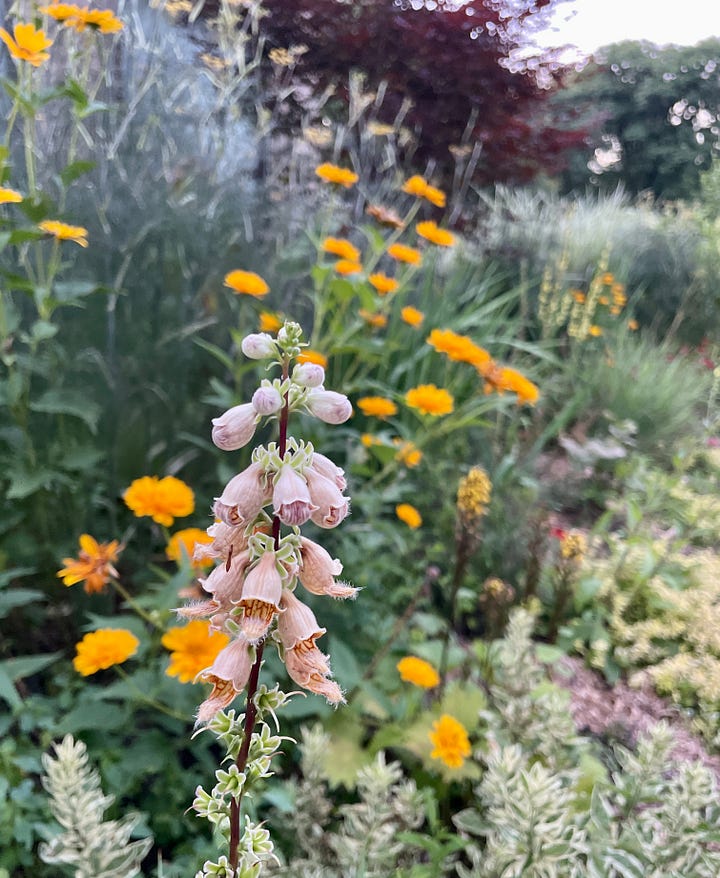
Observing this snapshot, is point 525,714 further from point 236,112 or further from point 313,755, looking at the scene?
point 236,112

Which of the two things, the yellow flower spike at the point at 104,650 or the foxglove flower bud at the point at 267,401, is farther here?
the yellow flower spike at the point at 104,650

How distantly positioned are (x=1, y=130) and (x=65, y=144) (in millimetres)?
213

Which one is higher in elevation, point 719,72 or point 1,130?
point 719,72

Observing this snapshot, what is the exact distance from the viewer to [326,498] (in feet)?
1.88

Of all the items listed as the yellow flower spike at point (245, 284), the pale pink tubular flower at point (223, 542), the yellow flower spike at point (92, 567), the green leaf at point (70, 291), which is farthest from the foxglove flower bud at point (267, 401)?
the yellow flower spike at point (245, 284)

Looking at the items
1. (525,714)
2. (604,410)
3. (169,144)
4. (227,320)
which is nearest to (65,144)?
(169,144)

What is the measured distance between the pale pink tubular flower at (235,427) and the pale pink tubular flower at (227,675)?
0.18 m

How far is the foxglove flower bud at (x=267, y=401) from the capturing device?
542 mm

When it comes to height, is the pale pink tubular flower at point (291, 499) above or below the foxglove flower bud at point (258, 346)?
below

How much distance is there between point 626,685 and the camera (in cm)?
218

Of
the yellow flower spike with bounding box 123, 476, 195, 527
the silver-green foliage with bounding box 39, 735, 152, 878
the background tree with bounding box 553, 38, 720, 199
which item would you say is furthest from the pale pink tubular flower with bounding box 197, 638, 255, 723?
the background tree with bounding box 553, 38, 720, 199

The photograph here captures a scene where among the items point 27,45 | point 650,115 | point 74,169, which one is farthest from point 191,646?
point 650,115

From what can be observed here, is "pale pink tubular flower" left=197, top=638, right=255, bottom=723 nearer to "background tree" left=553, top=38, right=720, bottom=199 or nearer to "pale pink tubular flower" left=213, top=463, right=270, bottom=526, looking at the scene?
"pale pink tubular flower" left=213, top=463, right=270, bottom=526

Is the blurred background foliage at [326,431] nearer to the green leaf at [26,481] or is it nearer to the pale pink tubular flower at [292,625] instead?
the green leaf at [26,481]
